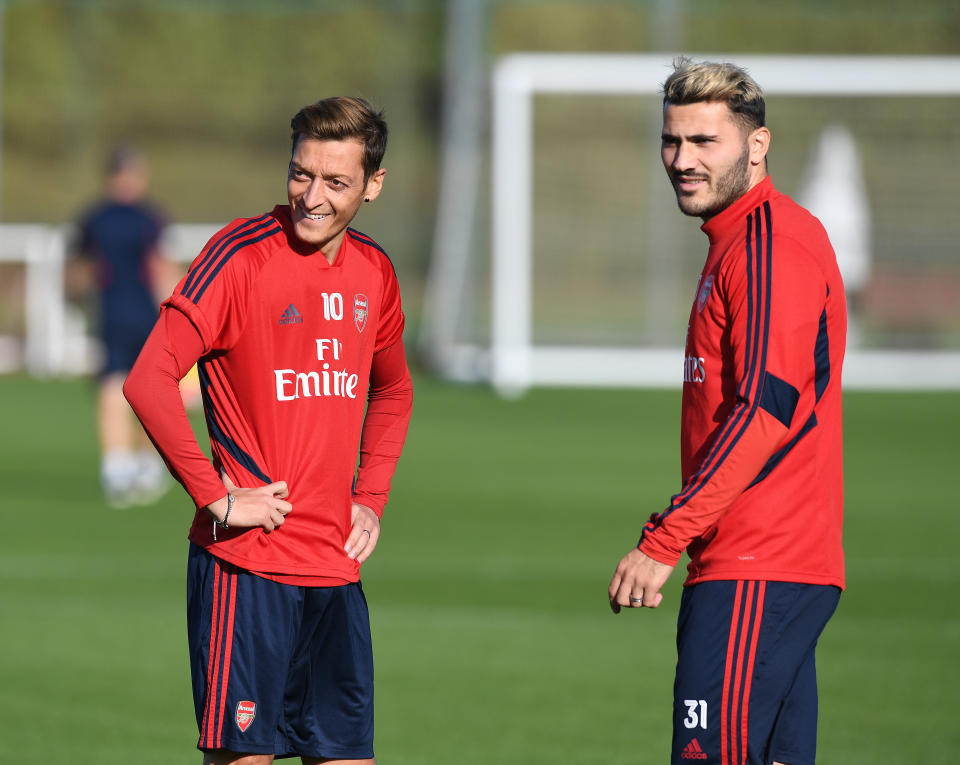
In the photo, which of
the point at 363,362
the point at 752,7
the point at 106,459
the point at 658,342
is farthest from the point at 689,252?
the point at 363,362

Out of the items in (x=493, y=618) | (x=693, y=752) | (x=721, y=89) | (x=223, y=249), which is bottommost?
(x=493, y=618)

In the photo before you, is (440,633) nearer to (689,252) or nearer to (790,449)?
(790,449)

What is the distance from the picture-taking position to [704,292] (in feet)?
12.2

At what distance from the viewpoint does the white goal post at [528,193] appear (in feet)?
65.8

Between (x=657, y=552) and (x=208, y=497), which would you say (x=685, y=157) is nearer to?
(x=657, y=552)

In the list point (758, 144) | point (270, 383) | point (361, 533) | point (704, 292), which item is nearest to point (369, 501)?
point (361, 533)

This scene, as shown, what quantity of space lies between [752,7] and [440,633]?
2130 cm

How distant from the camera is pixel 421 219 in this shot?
29.0m

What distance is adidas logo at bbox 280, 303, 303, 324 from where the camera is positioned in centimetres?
385

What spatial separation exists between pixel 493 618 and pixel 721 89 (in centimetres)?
470

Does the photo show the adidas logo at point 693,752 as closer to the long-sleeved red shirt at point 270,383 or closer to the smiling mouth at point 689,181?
the long-sleeved red shirt at point 270,383

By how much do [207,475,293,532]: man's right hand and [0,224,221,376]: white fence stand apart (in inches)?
761

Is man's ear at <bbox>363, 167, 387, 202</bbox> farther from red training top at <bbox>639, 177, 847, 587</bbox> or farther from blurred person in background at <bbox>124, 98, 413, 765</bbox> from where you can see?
red training top at <bbox>639, 177, 847, 587</bbox>

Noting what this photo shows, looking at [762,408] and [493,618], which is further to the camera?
[493,618]
